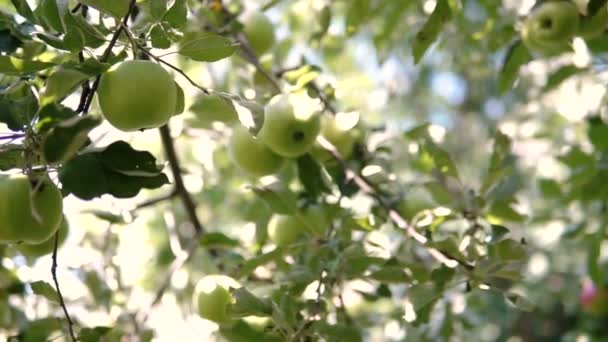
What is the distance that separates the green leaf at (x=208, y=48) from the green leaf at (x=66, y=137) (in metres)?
0.29

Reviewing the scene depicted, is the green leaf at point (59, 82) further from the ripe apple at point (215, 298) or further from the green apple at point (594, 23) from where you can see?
the green apple at point (594, 23)

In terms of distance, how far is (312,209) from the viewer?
1631 mm

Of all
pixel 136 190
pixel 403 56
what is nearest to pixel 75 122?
pixel 136 190

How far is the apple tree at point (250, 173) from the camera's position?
101 cm

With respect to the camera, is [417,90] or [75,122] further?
[417,90]

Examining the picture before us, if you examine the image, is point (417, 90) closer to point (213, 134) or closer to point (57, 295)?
point (213, 134)

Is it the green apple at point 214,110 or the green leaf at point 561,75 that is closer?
the green apple at point 214,110

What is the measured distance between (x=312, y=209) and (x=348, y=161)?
27cm

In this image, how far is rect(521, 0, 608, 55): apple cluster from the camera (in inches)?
57.2

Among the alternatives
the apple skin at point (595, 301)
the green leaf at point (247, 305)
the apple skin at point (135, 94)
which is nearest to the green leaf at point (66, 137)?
the apple skin at point (135, 94)

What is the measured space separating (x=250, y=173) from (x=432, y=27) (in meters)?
0.50

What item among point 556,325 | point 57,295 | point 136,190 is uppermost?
point 136,190

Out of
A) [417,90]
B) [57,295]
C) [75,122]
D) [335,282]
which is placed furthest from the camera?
[417,90]

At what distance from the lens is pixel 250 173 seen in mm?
1559
